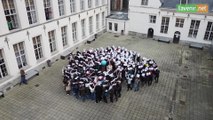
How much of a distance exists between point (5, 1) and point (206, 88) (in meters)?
23.5

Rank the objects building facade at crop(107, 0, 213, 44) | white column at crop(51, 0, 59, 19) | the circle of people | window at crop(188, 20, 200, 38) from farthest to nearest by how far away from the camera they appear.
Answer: window at crop(188, 20, 200, 38), building facade at crop(107, 0, 213, 44), white column at crop(51, 0, 59, 19), the circle of people

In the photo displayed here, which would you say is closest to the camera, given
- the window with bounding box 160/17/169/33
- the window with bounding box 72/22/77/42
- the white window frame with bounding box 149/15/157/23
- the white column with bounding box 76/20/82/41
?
the window with bounding box 72/22/77/42

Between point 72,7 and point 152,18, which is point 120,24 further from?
point 72,7

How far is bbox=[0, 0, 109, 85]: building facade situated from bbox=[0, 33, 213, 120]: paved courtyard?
2.28 meters

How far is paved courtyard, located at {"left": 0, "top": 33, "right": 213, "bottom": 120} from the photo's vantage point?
1644 cm

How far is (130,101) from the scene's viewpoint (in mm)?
18203

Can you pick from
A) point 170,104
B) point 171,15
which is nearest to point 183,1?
point 171,15

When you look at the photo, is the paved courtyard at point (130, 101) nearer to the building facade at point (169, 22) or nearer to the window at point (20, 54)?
the window at point (20, 54)

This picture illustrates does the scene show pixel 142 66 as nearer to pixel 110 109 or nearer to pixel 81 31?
pixel 110 109

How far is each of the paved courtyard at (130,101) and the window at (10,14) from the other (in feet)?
22.2

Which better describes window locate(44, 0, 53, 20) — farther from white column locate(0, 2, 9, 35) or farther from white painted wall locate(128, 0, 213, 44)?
white painted wall locate(128, 0, 213, 44)

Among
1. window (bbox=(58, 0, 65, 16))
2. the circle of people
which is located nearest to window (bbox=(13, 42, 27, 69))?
the circle of people

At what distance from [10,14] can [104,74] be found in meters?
11.6

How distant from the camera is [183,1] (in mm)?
31125
